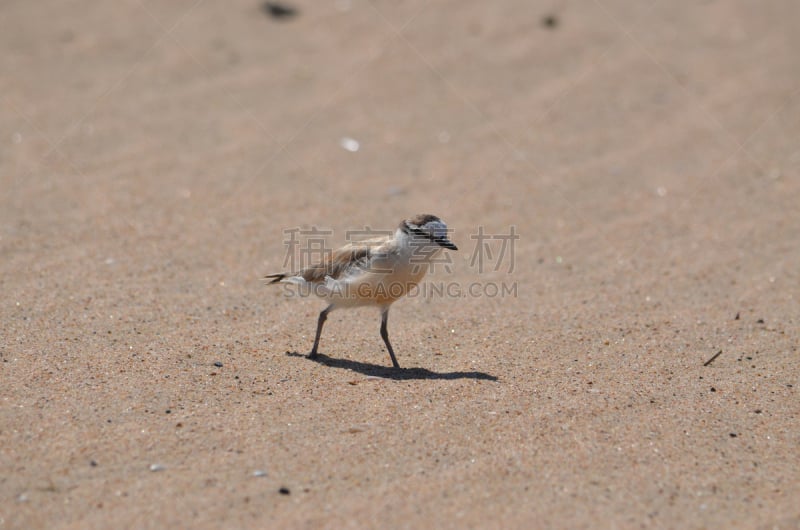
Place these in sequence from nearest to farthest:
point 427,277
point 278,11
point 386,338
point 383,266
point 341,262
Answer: point 383,266 < point 386,338 < point 341,262 < point 427,277 < point 278,11

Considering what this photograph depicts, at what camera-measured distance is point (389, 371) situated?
22.0ft

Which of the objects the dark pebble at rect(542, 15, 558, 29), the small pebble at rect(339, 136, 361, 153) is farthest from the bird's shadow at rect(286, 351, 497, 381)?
the dark pebble at rect(542, 15, 558, 29)

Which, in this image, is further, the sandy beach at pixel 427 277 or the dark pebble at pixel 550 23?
the dark pebble at pixel 550 23

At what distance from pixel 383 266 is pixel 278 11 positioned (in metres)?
10.6

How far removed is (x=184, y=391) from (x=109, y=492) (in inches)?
49.6

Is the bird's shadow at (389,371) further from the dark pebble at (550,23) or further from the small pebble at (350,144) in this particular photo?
the dark pebble at (550,23)

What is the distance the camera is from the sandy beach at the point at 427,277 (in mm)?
5117

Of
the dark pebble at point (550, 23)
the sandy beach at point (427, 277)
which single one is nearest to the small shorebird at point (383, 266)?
the sandy beach at point (427, 277)

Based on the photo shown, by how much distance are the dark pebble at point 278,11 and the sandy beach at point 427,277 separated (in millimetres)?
56

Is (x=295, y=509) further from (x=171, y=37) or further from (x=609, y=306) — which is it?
(x=171, y=37)

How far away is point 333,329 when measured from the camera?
25.4 feet

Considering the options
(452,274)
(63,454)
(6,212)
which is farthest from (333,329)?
(6,212)

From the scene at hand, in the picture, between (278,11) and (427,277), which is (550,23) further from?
(427,277)

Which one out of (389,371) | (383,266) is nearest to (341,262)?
(383,266)
